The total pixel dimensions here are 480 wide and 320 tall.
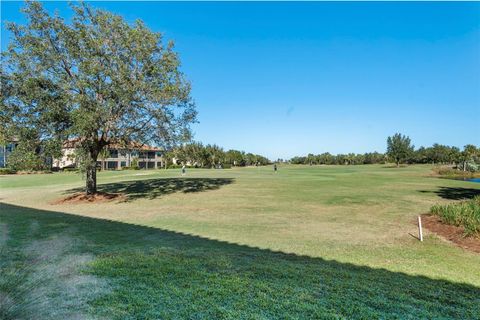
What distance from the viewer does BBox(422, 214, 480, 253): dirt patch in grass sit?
9445mm

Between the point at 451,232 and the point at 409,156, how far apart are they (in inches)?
3886

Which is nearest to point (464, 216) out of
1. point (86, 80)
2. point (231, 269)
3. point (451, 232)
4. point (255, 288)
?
point (451, 232)

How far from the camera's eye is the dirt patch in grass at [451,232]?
9.45m

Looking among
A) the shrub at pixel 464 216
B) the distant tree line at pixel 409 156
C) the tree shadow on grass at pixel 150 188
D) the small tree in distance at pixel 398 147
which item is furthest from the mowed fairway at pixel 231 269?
the small tree in distance at pixel 398 147

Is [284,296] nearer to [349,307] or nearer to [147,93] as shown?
[349,307]

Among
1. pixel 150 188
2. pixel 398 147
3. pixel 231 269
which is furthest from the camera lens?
pixel 398 147

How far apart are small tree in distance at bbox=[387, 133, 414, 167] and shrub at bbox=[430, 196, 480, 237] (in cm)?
8716

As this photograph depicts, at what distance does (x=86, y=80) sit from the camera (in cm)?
1770

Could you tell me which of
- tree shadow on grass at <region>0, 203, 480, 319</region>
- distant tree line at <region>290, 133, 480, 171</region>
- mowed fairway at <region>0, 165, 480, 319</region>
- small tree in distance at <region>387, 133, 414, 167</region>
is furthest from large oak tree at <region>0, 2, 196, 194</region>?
small tree in distance at <region>387, 133, 414, 167</region>

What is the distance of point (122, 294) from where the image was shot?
15.1 feet

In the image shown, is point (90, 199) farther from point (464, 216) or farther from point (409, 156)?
point (409, 156)

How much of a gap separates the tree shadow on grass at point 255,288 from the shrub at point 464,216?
5.61m

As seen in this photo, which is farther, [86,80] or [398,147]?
[398,147]

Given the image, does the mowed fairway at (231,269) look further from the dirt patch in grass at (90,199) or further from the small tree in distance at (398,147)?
the small tree in distance at (398,147)
